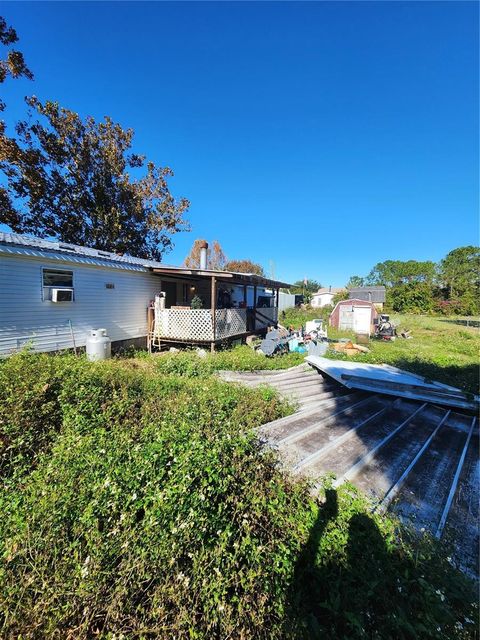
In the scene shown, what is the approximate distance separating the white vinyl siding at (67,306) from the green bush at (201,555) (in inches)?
215

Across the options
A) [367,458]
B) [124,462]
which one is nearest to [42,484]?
[124,462]

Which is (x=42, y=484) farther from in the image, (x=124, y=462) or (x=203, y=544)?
(x=203, y=544)

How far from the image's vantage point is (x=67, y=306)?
25.3 feet

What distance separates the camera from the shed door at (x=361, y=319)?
1766 centimetres

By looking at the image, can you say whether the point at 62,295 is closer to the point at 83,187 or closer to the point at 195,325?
the point at 195,325

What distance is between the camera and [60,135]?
13.9m

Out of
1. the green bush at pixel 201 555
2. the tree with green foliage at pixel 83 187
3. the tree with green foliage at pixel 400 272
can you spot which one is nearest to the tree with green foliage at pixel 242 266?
the tree with green foliage at pixel 83 187

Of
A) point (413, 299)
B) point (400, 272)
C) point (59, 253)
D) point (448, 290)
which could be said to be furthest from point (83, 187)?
point (400, 272)

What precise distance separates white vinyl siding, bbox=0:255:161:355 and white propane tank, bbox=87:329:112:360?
1.77 feet

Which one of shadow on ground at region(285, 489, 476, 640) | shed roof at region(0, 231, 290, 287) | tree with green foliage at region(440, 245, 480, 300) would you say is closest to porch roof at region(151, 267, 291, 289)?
shed roof at region(0, 231, 290, 287)

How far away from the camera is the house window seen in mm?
7121

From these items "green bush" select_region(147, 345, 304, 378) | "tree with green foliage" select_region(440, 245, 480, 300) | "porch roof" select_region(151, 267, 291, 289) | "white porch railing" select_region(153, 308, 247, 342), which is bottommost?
"green bush" select_region(147, 345, 304, 378)

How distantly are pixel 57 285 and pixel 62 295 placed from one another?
365 mm

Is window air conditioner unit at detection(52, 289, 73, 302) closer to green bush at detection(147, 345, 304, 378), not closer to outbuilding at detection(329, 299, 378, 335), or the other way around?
green bush at detection(147, 345, 304, 378)
